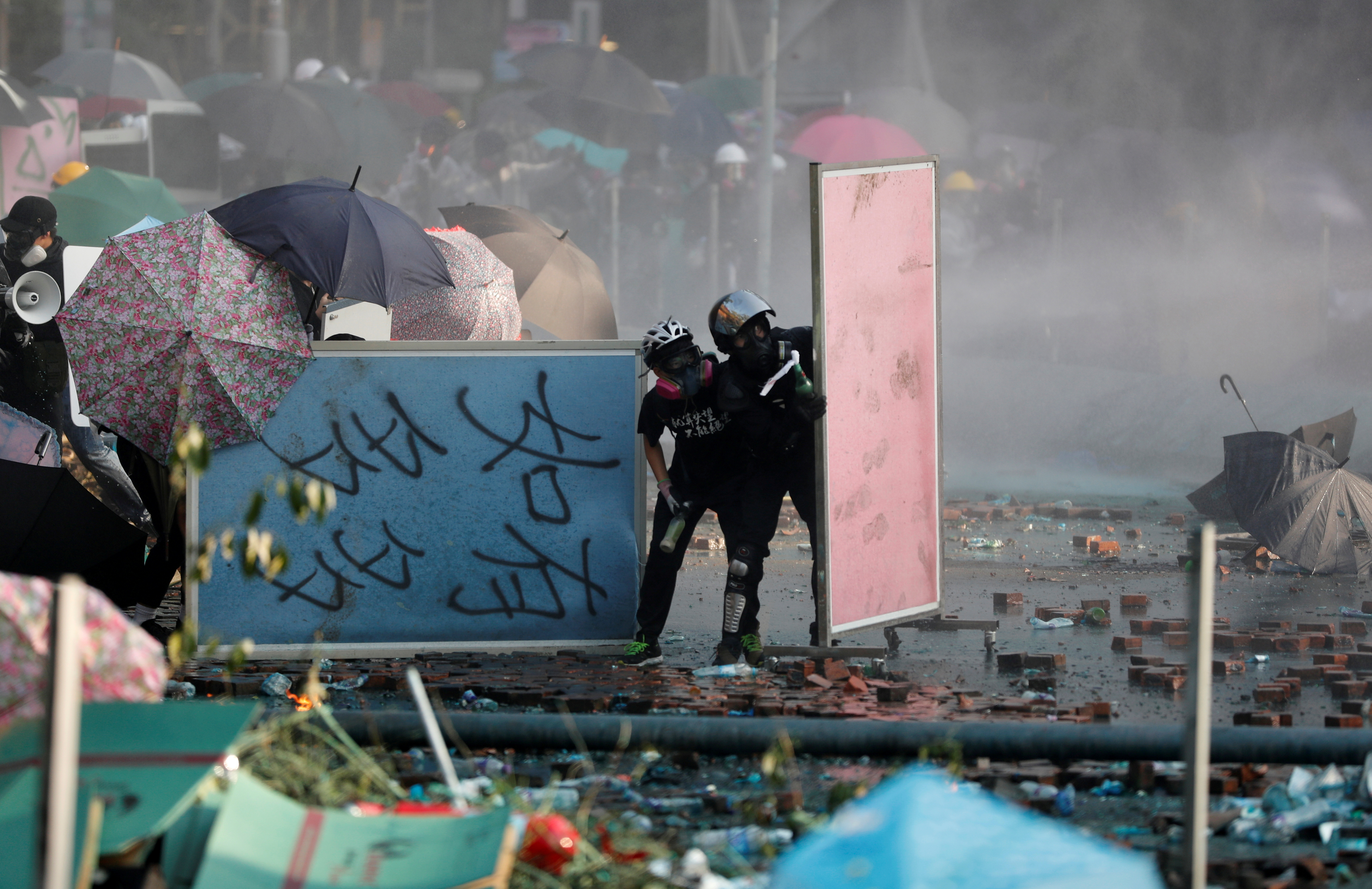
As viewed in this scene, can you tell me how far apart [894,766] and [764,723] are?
51 cm

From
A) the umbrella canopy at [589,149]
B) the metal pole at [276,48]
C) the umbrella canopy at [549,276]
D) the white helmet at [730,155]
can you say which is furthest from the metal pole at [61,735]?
the metal pole at [276,48]

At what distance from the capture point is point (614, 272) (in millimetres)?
27156

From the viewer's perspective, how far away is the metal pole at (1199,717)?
2850 millimetres

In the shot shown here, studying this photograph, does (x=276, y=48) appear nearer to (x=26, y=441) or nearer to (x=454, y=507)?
(x=26, y=441)

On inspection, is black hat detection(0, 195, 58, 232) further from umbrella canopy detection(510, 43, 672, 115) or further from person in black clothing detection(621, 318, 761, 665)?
umbrella canopy detection(510, 43, 672, 115)

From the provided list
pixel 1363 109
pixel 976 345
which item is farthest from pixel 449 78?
pixel 1363 109

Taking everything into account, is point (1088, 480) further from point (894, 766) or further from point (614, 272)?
point (614, 272)

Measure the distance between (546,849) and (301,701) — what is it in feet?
8.75

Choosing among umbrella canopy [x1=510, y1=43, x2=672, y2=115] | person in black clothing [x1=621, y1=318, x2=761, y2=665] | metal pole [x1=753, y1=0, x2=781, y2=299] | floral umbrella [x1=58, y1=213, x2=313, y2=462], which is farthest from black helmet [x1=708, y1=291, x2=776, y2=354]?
umbrella canopy [x1=510, y1=43, x2=672, y2=115]

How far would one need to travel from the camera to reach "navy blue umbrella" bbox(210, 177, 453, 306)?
621cm

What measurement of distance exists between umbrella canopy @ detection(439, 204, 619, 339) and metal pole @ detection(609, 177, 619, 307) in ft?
51.6

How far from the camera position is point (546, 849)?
10.7 ft

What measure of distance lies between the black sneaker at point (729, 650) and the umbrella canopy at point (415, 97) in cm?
2596

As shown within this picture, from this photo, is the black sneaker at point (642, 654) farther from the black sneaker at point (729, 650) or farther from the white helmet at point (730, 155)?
the white helmet at point (730, 155)
